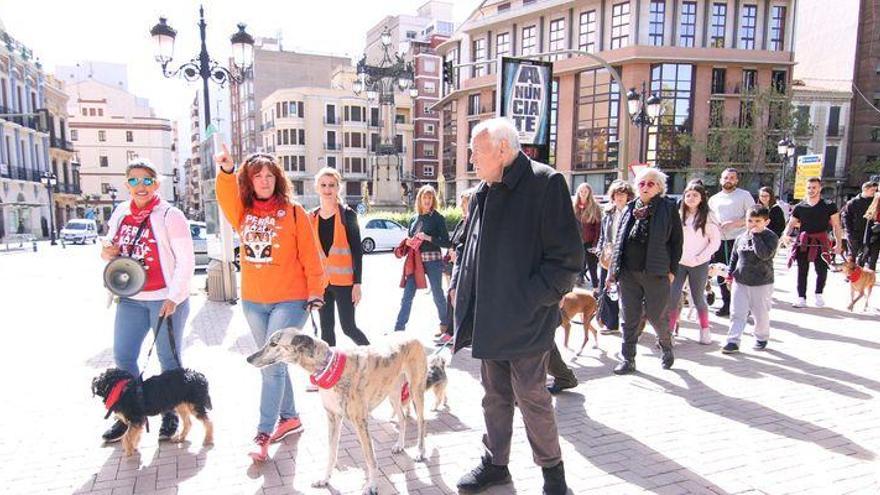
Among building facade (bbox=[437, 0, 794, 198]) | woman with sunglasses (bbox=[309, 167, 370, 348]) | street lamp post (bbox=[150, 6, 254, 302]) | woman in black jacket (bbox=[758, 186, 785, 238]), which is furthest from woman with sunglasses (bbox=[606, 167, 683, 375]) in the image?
building facade (bbox=[437, 0, 794, 198])

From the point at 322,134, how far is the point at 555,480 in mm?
59614

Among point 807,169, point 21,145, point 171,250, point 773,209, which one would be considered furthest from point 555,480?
point 21,145

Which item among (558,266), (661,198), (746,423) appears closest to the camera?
(558,266)

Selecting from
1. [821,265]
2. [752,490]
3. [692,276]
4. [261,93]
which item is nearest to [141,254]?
[752,490]

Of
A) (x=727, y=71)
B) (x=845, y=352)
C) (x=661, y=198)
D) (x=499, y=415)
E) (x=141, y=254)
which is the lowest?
(x=845, y=352)

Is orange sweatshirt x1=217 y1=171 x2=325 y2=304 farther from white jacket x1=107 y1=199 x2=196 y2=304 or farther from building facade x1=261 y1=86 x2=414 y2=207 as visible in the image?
building facade x1=261 y1=86 x2=414 y2=207

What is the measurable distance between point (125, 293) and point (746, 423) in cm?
486

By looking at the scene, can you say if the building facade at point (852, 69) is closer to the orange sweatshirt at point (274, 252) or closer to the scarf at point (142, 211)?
the orange sweatshirt at point (274, 252)

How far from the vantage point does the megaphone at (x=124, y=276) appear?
3.66m

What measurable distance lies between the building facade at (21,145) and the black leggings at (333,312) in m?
45.4

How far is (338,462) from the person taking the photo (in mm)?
3672

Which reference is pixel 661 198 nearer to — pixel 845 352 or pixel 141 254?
pixel 845 352

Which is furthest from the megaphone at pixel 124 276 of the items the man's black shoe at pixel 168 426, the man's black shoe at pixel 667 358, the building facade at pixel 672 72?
the building facade at pixel 672 72

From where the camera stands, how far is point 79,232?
33.1 meters
